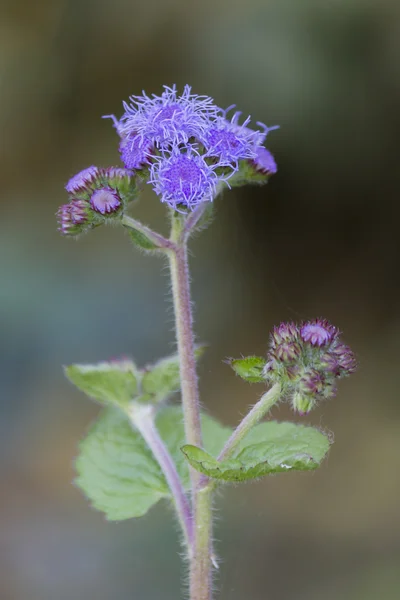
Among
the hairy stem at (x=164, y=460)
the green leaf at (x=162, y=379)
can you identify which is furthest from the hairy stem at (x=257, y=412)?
the green leaf at (x=162, y=379)

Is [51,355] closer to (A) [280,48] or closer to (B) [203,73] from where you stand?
(B) [203,73]

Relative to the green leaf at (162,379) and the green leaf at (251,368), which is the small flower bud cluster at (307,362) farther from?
the green leaf at (162,379)

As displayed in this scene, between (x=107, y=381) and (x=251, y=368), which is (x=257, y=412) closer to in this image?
(x=251, y=368)

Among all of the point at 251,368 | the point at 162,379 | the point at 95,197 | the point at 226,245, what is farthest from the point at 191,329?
the point at 226,245

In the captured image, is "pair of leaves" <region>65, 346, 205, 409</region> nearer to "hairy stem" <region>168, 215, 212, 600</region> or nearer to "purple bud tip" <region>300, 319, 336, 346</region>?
"hairy stem" <region>168, 215, 212, 600</region>

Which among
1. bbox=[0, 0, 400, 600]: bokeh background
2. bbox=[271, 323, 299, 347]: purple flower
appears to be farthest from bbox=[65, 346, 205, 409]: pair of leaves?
bbox=[0, 0, 400, 600]: bokeh background

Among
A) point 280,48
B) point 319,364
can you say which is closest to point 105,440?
point 319,364
